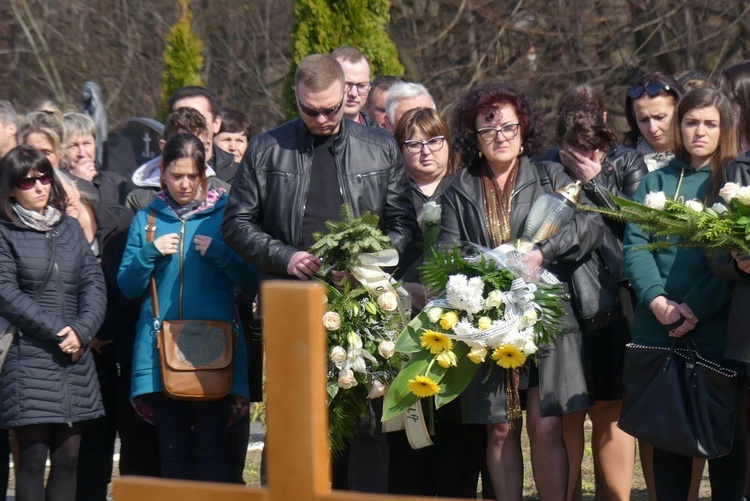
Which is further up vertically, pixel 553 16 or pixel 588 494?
pixel 553 16

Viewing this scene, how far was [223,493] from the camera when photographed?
2234 millimetres

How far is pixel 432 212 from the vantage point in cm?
550

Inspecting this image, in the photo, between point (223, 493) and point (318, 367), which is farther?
point (223, 493)

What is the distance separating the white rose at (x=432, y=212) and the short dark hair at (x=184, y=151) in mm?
1127

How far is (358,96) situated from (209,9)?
515 inches

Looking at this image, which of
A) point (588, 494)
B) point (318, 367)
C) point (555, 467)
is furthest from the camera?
point (588, 494)

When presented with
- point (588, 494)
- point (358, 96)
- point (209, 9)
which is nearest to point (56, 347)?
point (358, 96)

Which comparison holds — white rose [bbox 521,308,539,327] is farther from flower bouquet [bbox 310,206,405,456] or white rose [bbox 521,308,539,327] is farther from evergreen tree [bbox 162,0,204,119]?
evergreen tree [bbox 162,0,204,119]

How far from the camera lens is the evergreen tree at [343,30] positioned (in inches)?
385

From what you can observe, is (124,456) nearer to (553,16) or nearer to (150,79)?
(553,16)

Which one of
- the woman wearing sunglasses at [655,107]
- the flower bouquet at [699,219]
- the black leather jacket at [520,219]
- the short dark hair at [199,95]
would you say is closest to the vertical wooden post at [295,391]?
the flower bouquet at [699,219]

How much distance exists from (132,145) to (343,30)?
90.2 inches

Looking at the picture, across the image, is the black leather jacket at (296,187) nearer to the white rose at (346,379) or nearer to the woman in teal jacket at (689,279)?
the white rose at (346,379)

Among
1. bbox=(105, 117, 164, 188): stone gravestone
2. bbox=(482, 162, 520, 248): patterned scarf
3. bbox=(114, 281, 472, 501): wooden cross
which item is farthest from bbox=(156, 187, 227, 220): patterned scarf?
bbox=(105, 117, 164, 188): stone gravestone
